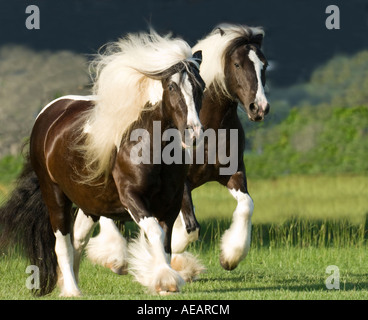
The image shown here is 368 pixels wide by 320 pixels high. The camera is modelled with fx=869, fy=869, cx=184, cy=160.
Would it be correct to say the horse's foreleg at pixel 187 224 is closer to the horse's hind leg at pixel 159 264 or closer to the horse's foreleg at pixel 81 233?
the horse's foreleg at pixel 81 233

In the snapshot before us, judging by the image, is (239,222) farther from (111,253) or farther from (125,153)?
(125,153)

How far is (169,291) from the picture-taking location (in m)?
6.00

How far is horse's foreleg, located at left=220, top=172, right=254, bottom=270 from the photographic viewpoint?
7.95 meters

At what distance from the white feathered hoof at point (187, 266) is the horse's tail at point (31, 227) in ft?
4.53

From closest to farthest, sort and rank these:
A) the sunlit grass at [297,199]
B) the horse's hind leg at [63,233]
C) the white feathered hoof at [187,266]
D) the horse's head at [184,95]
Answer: the horse's head at [184,95] < the horse's hind leg at [63,233] < the white feathered hoof at [187,266] < the sunlit grass at [297,199]

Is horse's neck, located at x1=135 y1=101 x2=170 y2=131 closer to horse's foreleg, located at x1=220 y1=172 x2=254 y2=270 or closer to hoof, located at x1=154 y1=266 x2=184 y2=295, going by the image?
hoof, located at x1=154 y1=266 x2=184 y2=295

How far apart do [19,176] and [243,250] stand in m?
2.25

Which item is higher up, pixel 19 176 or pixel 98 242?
pixel 19 176

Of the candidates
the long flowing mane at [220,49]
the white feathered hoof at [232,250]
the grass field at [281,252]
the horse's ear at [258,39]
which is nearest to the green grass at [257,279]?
the grass field at [281,252]

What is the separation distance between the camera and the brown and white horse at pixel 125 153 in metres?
6.01

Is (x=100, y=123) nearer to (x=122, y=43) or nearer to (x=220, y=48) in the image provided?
(x=122, y=43)

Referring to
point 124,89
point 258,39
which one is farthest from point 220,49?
point 124,89

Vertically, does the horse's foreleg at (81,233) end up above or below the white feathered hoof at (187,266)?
above

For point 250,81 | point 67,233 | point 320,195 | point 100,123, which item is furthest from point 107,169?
point 320,195
